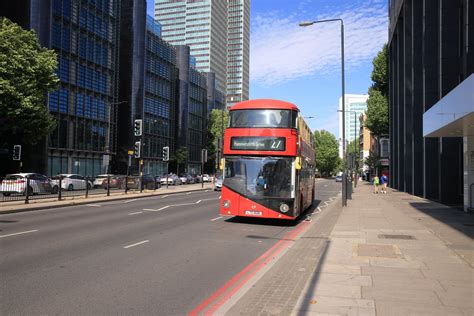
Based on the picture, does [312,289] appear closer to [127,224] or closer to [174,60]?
[127,224]

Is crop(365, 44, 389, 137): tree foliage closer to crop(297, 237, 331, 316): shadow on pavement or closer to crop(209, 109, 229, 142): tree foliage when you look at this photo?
crop(209, 109, 229, 142): tree foliage

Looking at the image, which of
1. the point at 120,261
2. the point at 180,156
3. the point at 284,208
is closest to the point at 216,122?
the point at 180,156

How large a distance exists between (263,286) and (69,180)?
99.7 feet

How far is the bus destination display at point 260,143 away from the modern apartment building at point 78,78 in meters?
35.2

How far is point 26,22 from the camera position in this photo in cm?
4309

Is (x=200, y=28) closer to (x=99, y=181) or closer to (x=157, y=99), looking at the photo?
(x=157, y=99)

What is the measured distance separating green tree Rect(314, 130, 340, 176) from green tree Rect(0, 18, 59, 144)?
113308mm

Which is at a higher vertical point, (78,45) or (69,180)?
(78,45)

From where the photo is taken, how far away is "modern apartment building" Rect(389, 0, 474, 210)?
1487cm

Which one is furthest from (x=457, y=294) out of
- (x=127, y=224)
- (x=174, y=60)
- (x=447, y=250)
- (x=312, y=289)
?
(x=174, y=60)

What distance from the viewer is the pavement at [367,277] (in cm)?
543

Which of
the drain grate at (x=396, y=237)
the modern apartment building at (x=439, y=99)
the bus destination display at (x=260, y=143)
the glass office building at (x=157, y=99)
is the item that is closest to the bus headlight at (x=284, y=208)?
the bus destination display at (x=260, y=143)

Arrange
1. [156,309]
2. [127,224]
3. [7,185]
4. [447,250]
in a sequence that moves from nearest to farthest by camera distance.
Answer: [156,309] < [447,250] < [127,224] < [7,185]

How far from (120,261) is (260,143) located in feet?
24.1
